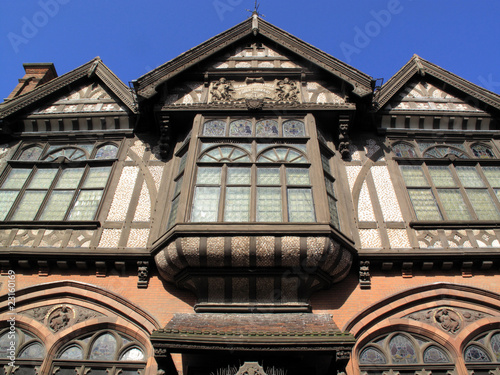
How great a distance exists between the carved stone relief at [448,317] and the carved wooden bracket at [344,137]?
4375mm

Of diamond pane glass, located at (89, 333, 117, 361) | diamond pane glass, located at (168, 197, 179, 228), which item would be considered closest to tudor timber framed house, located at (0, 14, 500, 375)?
diamond pane glass, located at (89, 333, 117, 361)

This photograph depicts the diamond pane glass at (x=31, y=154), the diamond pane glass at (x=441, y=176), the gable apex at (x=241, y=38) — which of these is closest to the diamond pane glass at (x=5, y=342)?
the diamond pane glass at (x=31, y=154)

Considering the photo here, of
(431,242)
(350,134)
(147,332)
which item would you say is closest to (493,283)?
(431,242)

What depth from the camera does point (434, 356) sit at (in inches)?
324

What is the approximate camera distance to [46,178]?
37.4ft

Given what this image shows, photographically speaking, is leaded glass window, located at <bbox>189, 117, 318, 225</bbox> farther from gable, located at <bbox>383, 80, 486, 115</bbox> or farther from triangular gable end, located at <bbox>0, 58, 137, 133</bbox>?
gable, located at <bbox>383, 80, 486, 115</bbox>

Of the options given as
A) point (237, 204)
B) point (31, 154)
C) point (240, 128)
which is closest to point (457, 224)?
point (237, 204)

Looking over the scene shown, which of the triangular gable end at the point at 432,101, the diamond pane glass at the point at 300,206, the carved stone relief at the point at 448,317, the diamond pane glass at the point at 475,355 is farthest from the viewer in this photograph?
the triangular gable end at the point at 432,101

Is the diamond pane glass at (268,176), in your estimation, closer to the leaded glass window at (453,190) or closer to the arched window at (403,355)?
the leaded glass window at (453,190)

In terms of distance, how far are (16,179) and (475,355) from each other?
444 inches

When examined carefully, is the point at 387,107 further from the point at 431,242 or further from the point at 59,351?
the point at 59,351

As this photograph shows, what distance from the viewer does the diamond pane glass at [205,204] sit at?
912 centimetres

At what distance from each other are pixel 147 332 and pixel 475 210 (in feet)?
25.9

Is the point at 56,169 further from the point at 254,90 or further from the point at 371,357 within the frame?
the point at 371,357
